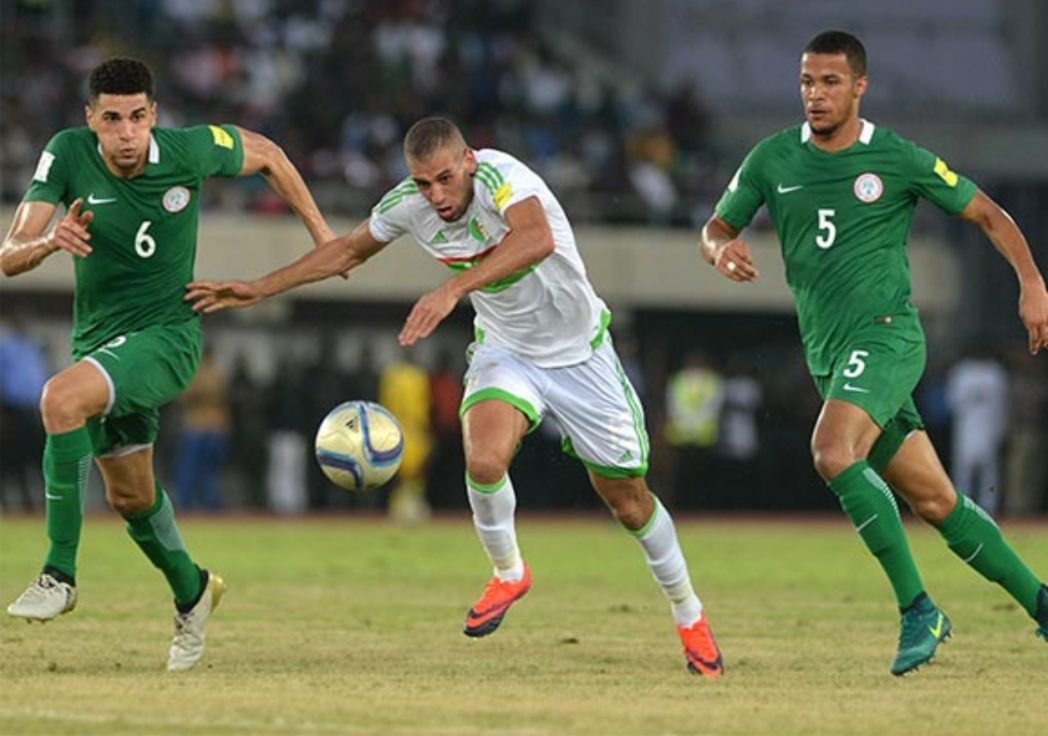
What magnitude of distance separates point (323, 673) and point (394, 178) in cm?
2111

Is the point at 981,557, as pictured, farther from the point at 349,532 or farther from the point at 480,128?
the point at 480,128

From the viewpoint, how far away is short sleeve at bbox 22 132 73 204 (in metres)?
10.9

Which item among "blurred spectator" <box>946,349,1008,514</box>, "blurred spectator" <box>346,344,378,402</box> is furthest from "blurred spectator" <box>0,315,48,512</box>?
"blurred spectator" <box>946,349,1008,514</box>

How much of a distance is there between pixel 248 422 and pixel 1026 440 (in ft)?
28.8

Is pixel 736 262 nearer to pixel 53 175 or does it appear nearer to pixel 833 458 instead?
pixel 833 458

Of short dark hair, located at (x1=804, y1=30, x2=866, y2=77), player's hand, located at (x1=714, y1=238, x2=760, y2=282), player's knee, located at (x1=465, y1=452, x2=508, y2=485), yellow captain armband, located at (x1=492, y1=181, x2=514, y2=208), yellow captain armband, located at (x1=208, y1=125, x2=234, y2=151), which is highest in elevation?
short dark hair, located at (x1=804, y1=30, x2=866, y2=77)

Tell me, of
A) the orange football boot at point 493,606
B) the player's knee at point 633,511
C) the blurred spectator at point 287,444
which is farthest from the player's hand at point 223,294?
the blurred spectator at point 287,444

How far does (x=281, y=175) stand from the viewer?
11.6 meters

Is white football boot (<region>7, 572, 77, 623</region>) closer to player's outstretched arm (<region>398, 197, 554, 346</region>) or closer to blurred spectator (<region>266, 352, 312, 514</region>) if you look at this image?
player's outstretched arm (<region>398, 197, 554, 346</region>)

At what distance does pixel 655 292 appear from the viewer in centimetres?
3216

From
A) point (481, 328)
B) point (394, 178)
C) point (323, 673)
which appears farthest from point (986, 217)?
point (394, 178)

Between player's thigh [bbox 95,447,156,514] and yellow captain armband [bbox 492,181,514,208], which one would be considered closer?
yellow captain armband [bbox 492,181,514,208]

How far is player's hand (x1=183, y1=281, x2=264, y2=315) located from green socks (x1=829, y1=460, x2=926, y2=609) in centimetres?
260

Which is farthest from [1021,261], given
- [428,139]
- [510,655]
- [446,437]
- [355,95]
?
[355,95]
